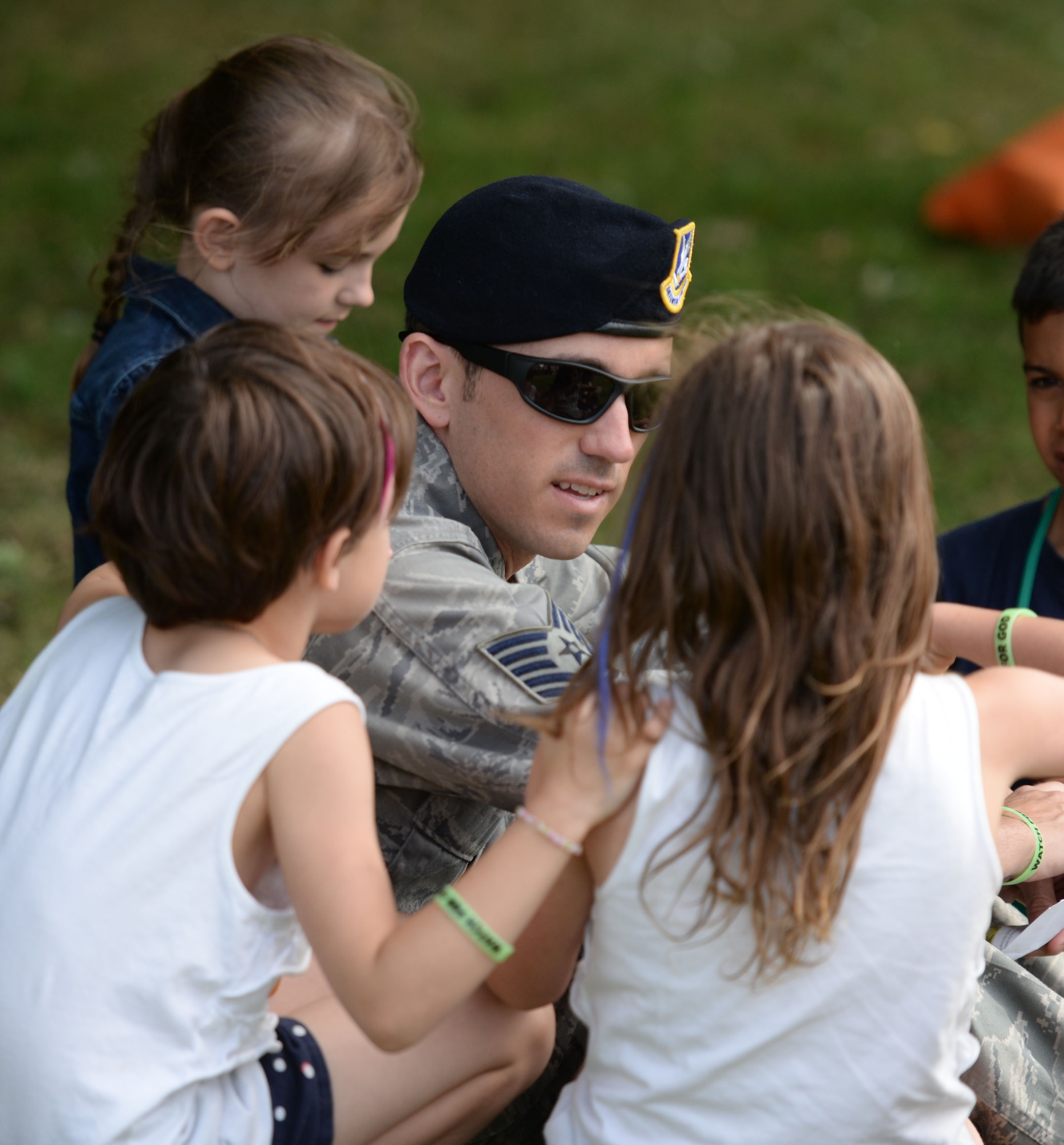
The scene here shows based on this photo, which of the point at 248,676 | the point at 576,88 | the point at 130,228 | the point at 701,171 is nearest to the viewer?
the point at 248,676

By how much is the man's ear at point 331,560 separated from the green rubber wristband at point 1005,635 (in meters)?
1.17

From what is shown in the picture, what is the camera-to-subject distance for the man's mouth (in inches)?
98.7

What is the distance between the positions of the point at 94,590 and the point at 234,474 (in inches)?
22.9

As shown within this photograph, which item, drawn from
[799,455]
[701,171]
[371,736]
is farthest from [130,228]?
[701,171]

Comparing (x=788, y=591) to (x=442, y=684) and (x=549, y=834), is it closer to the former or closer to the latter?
(x=549, y=834)

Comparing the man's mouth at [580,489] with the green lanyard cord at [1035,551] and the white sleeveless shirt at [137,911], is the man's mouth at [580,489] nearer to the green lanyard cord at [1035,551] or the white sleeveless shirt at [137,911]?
the white sleeveless shirt at [137,911]

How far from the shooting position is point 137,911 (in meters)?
1.61

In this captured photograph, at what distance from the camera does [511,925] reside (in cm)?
154

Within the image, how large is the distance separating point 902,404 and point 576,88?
27.1ft

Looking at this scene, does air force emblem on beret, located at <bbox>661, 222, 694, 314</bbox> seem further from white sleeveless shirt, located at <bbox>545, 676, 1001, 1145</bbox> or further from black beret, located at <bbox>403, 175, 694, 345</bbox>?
white sleeveless shirt, located at <bbox>545, 676, 1001, 1145</bbox>

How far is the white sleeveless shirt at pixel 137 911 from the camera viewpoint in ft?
5.28

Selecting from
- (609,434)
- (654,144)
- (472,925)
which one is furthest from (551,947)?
(654,144)

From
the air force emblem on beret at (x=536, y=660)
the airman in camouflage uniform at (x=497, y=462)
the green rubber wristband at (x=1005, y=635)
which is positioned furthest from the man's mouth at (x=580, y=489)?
the green rubber wristband at (x=1005, y=635)

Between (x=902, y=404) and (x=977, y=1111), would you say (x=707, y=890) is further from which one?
(x=977, y=1111)
